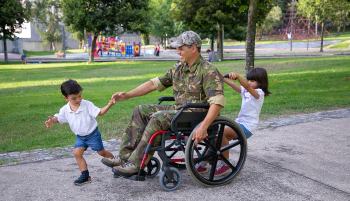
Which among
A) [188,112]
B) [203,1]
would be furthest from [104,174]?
[203,1]

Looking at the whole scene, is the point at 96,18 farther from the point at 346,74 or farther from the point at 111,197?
the point at 111,197

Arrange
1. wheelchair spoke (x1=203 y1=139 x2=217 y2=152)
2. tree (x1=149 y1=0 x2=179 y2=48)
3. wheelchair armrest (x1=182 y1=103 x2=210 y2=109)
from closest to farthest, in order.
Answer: wheelchair armrest (x1=182 y1=103 x2=210 y2=109)
wheelchair spoke (x1=203 y1=139 x2=217 y2=152)
tree (x1=149 y1=0 x2=179 y2=48)

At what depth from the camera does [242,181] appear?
3.72 metres

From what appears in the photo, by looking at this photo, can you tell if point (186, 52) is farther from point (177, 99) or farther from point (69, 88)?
point (69, 88)

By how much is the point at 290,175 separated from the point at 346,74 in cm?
1076

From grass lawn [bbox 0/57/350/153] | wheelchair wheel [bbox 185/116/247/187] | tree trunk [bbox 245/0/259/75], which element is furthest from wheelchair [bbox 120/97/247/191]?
tree trunk [bbox 245/0/259/75]

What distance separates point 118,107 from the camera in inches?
330

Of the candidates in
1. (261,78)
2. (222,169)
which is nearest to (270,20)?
(261,78)

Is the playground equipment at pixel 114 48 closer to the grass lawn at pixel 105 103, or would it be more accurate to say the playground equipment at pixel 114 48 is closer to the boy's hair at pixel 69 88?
the grass lawn at pixel 105 103

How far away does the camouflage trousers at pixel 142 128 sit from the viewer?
11.0 feet

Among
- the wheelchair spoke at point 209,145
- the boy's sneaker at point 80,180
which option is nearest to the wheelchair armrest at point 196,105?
the wheelchair spoke at point 209,145

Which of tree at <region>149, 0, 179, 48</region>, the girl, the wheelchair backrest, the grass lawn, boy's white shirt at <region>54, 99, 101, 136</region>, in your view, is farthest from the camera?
tree at <region>149, 0, 179, 48</region>

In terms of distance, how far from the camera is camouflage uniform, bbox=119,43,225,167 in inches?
133

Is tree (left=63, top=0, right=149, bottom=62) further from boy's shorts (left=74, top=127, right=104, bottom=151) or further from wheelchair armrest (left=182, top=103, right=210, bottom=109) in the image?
wheelchair armrest (left=182, top=103, right=210, bottom=109)
